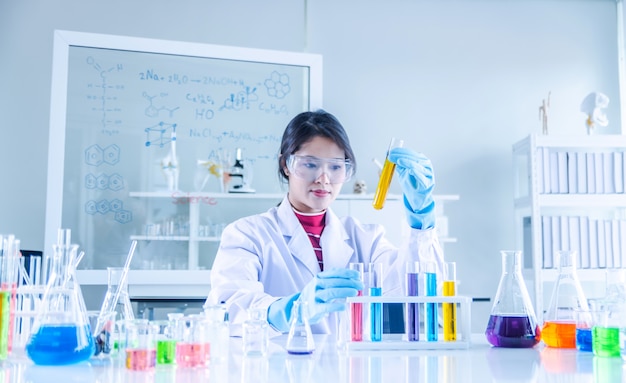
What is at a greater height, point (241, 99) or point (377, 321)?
point (241, 99)

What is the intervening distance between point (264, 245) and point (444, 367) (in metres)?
0.94

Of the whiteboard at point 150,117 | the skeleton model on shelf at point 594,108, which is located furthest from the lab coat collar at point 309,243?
the skeleton model on shelf at point 594,108

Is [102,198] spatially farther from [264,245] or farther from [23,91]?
[264,245]

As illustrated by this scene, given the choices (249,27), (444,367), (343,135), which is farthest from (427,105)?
(444,367)

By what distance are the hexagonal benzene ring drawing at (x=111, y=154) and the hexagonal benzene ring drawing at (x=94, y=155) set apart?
0.07 feet

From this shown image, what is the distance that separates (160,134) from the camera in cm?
327

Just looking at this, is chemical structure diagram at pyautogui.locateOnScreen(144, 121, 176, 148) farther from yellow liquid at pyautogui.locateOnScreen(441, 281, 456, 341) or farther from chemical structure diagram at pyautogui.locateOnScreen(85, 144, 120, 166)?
yellow liquid at pyautogui.locateOnScreen(441, 281, 456, 341)

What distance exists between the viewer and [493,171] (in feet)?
12.3

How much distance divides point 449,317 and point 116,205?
2363 mm

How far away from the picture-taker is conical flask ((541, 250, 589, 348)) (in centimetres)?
128

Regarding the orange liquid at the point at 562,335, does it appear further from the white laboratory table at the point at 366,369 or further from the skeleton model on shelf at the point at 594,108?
the skeleton model on shelf at the point at 594,108

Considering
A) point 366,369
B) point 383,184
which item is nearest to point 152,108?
point 383,184

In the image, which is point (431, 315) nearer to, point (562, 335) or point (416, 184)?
point (562, 335)

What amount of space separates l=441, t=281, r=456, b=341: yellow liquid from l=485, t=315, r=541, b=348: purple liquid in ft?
0.33
